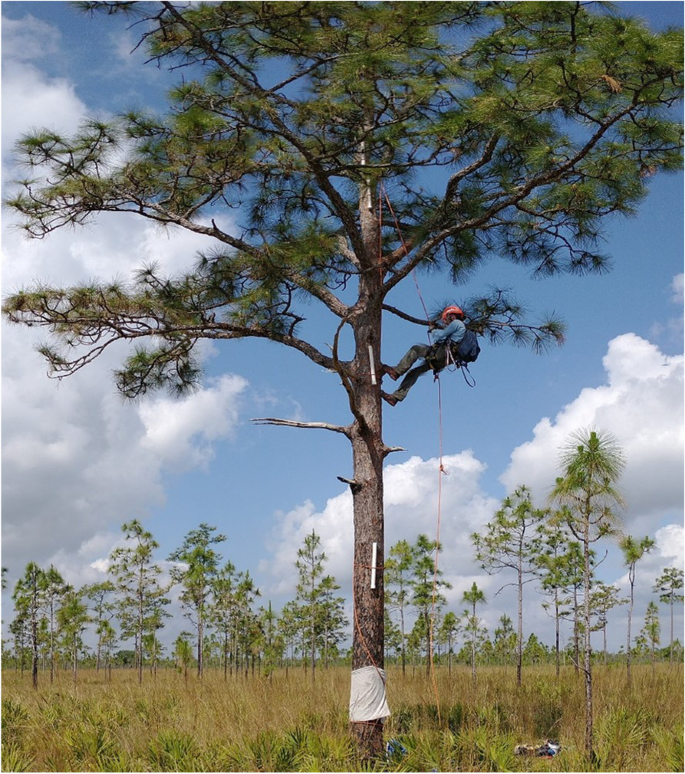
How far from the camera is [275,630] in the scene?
23984mm

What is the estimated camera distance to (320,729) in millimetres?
7949

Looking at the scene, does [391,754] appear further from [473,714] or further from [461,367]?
[461,367]

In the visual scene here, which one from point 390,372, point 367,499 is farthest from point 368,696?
point 390,372

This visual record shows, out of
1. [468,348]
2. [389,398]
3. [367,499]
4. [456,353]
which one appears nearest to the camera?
[367,499]

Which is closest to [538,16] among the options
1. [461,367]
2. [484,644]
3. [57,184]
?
[461,367]

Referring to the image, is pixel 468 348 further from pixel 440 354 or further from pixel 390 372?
pixel 390 372

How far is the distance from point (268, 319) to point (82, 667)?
109 ft

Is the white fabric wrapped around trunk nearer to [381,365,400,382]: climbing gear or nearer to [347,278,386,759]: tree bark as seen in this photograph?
[347,278,386,759]: tree bark

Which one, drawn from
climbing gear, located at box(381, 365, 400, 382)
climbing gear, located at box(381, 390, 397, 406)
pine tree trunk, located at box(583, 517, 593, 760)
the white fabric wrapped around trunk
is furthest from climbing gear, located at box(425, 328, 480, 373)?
the white fabric wrapped around trunk

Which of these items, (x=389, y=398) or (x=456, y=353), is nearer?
(x=456, y=353)

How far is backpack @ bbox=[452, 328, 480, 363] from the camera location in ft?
25.2

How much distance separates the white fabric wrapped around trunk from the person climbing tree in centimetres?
266

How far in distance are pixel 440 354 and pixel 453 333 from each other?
274mm

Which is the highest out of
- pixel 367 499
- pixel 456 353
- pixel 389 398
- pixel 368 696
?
pixel 456 353
